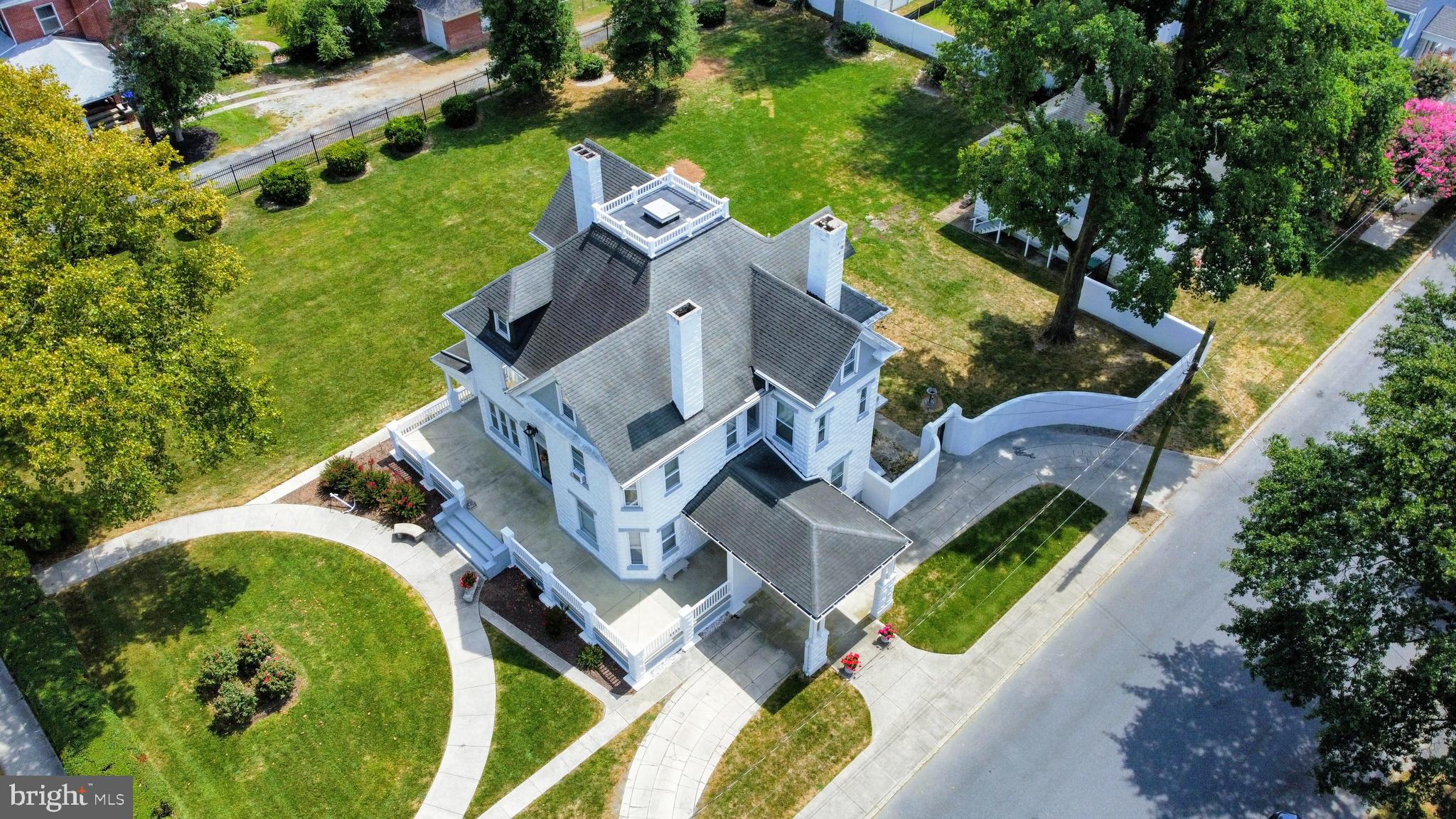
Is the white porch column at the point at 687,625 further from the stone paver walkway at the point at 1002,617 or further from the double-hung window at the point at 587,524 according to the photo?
the stone paver walkway at the point at 1002,617

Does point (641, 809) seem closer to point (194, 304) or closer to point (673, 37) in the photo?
point (194, 304)

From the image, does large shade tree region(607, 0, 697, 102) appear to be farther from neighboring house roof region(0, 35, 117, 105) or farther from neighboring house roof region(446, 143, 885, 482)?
neighboring house roof region(0, 35, 117, 105)

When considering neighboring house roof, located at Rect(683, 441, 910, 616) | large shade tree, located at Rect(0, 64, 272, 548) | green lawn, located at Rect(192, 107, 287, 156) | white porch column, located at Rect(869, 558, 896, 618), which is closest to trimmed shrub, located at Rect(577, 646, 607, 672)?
neighboring house roof, located at Rect(683, 441, 910, 616)

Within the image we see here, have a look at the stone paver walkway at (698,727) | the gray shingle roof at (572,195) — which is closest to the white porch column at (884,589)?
the stone paver walkway at (698,727)

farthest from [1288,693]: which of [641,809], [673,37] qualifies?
[673,37]

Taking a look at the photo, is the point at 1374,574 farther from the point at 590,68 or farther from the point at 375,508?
the point at 590,68

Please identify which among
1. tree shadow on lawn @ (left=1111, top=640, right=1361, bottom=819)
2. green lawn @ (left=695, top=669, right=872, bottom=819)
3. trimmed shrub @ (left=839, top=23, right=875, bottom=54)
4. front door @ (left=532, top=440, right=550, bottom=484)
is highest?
trimmed shrub @ (left=839, top=23, right=875, bottom=54)
